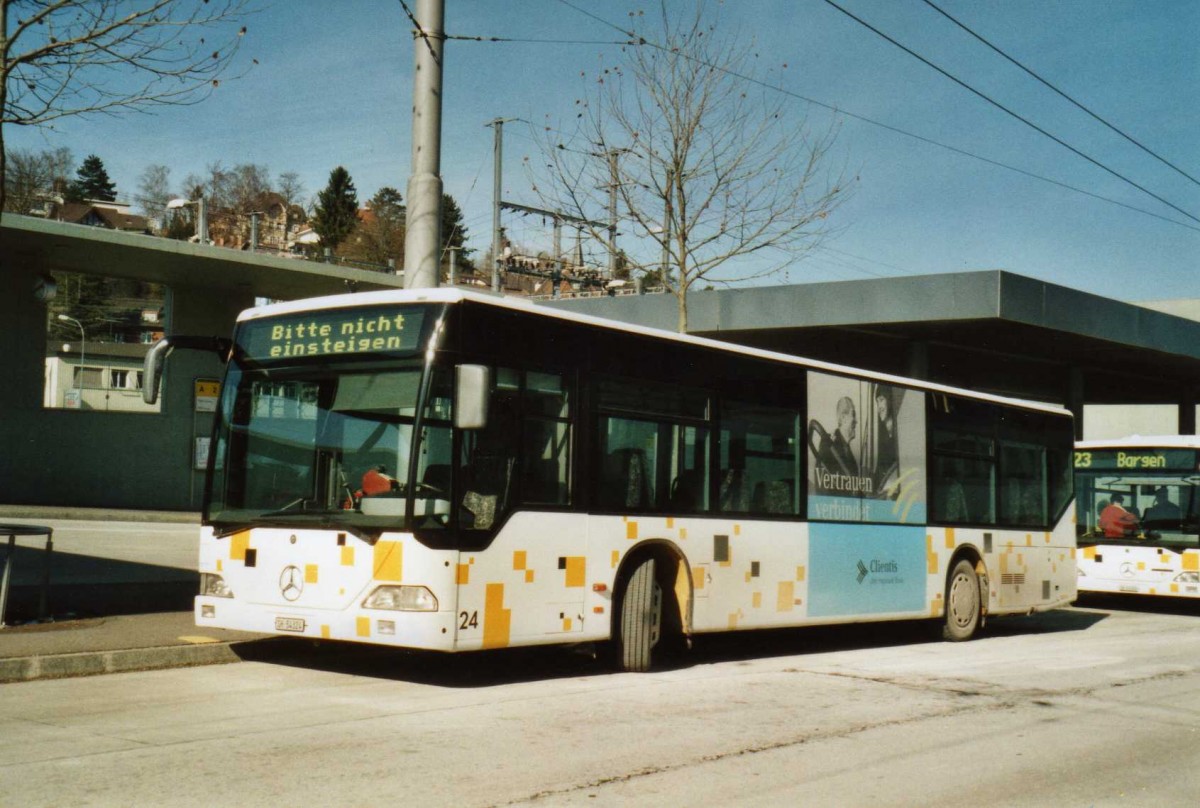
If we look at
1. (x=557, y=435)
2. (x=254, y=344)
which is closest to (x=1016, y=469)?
(x=557, y=435)

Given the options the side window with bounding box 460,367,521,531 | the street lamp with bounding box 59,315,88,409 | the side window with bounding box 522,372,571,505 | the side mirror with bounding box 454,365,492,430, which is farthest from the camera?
the street lamp with bounding box 59,315,88,409

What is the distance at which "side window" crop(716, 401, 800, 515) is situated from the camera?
11.8 metres

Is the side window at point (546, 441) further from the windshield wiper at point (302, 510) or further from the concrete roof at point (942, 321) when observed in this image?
the concrete roof at point (942, 321)

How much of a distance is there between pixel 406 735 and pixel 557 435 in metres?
3.14

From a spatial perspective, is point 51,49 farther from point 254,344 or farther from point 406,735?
point 406,735

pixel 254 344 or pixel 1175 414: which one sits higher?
pixel 1175 414

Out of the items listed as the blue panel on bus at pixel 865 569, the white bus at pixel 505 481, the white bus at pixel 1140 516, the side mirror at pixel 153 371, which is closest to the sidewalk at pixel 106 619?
the white bus at pixel 505 481

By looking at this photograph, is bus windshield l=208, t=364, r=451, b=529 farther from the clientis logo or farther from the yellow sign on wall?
the yellow sign on wall

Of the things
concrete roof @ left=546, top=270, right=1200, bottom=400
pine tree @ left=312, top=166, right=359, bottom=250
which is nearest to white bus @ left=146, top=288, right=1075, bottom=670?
concrete roof @ left=546, top=270, right=1200, bottom=400

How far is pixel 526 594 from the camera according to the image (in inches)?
376

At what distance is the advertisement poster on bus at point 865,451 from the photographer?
1317 centimetres

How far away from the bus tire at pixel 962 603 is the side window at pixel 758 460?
375 centimetres

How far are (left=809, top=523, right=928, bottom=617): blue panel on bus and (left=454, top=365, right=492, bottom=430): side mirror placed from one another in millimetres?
5281

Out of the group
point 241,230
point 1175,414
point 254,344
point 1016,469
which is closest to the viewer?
point 254,344
